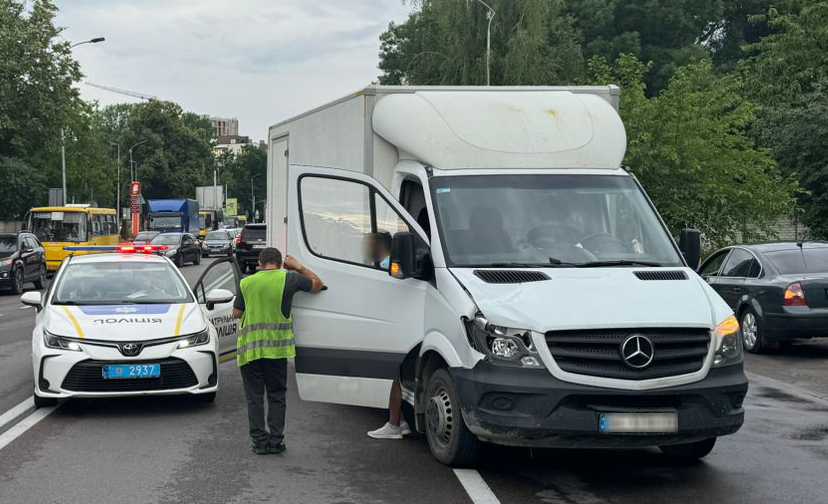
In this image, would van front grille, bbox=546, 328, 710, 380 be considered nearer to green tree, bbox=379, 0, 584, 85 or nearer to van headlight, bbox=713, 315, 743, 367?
van headlight, bbox=713, 315, 743, 367

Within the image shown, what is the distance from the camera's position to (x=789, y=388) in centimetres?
1120

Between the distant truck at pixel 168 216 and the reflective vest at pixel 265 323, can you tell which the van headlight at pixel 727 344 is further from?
the distant truck at pixel 168 216

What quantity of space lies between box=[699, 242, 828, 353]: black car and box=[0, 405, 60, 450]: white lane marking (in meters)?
8.80

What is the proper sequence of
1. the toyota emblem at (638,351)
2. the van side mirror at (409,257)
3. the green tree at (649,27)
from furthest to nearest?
the green tree at (649,27) → the van side mirror at (409,257) → the toyota emblem at (638,351)

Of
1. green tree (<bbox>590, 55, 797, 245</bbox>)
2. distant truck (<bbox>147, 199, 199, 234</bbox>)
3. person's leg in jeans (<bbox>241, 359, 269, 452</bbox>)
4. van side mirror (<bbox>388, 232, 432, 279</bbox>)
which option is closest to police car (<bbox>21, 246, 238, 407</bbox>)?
person's leg in jeans (<bbox>241, 359, 269, 452</bbox>)

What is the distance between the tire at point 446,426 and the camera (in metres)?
6.85

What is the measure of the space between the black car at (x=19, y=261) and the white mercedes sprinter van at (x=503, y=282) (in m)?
20.7

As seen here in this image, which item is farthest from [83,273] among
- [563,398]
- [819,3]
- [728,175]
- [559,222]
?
[819,3]

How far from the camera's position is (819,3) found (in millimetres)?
26406

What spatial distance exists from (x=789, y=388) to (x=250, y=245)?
28.8 m

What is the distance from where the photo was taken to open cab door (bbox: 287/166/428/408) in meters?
7.61

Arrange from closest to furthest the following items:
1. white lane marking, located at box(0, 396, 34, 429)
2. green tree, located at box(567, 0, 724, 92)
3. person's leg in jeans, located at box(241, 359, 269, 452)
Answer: person's leg in jeans, located at box(241, 359, 269, 452) → white lane marking, located at box(0, 396, 34, 429) → green tree, located at box(567, 0, 724, 92)

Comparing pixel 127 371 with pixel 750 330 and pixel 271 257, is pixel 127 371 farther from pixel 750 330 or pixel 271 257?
pixel 750 330

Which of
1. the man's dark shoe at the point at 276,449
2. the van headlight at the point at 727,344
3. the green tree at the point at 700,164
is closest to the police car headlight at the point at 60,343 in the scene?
the man's dark shoe at the point at 276,449
